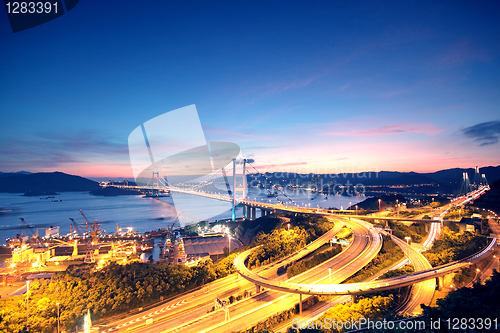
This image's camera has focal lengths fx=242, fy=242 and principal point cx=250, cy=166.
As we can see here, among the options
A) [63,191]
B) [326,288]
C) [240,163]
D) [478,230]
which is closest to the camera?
[326,288]

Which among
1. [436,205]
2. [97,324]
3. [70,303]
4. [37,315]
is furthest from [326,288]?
[436,205]

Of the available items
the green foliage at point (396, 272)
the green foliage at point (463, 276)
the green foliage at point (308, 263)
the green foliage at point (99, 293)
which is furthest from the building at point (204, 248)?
the green foliage at point (463, 276)

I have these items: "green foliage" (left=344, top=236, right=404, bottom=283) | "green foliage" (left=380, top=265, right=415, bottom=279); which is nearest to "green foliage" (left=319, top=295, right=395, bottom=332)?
"green foliage" (left=380, top=265, right=415, bottom=279)

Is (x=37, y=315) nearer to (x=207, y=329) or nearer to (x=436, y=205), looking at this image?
(x=207, y=329)

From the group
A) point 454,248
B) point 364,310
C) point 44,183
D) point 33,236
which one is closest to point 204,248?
point 364,310

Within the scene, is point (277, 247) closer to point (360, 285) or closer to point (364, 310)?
point (360, 285)

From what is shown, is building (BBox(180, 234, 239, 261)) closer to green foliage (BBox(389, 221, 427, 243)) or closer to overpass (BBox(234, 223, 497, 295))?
overpass (BBox(234, 223, 497, 295))
